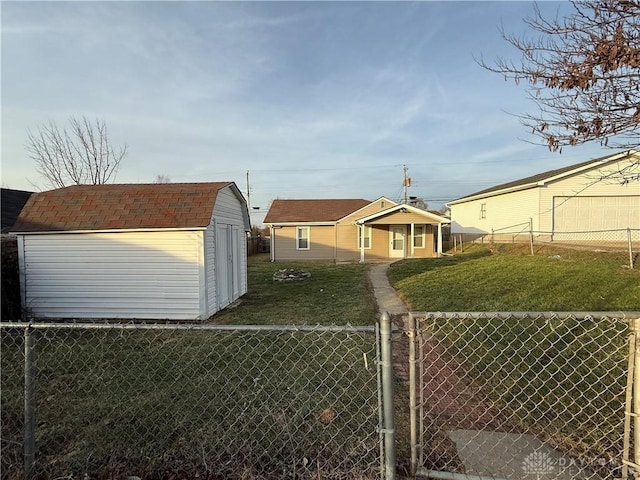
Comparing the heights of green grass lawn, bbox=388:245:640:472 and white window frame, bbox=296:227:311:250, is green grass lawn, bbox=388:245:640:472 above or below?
below

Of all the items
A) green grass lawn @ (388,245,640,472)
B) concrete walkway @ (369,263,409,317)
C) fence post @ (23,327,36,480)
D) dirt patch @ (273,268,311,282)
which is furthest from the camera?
dirt patch @ (273,268,311,282)

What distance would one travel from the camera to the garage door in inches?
687

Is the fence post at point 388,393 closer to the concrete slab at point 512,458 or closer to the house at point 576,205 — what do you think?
the concrete slab at point 512,458

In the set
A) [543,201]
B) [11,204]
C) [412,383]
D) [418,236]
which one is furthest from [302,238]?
[412,383]

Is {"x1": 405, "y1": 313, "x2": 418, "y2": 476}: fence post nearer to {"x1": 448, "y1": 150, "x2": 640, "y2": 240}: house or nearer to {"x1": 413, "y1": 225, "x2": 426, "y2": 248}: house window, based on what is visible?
{"x1": 448, "y1": 150, "x2": 640, "y2": 240}: house

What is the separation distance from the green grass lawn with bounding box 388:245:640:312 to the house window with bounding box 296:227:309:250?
10.0 metres

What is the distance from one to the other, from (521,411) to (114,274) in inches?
309

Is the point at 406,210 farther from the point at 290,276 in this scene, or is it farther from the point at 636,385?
the point at 636,385

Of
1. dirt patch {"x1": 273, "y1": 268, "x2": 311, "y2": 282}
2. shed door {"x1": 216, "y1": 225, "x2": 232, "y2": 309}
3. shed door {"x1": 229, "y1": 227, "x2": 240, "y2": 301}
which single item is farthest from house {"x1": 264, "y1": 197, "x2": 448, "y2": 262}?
shed door {"x1": 216, "y1": 225, "x2": 232, "y2": 309}

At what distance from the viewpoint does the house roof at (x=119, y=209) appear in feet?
25.3

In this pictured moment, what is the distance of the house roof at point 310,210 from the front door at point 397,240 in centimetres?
319

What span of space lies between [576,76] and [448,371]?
339cm

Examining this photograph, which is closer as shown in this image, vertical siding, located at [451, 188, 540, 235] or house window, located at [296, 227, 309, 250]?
vertical siding, located at [451, 188, 540, 235]

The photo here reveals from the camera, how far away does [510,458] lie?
101 inches
